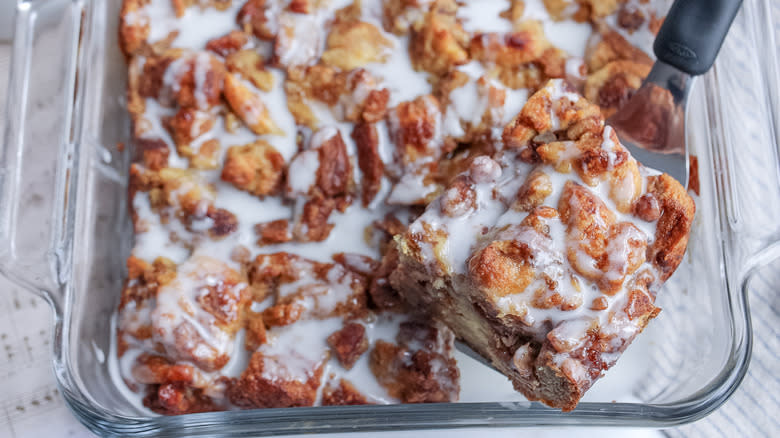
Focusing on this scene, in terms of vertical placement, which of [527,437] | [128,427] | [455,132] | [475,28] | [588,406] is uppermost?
[475,28]

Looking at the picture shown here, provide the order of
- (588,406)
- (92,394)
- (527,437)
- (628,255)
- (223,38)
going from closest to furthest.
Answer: (628,255) → (588,406) → (92,394) → (527,437) → (223,38)

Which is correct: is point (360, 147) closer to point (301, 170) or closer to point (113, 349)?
point (301, 170)

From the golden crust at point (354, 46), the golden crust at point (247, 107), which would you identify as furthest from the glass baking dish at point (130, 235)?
the golden crust at point (354, 46)

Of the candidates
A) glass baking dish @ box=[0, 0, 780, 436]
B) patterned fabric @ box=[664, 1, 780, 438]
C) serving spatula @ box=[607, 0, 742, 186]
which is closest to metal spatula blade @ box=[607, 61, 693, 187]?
serving spatula @ box=[607, 0, 742, 186]

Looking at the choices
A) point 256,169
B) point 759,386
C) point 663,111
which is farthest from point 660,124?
point 256,169

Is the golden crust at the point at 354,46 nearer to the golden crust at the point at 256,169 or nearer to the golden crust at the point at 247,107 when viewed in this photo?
the golden crust at the point at 247,107

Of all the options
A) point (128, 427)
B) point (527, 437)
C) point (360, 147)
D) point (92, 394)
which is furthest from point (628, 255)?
point (92, 394)

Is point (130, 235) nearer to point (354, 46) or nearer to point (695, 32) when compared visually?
point (354, 46)
